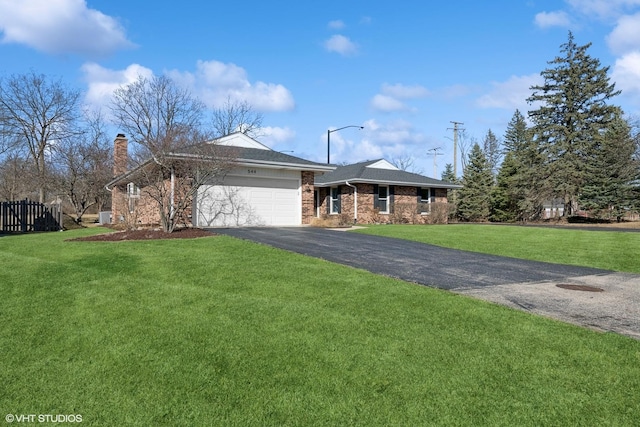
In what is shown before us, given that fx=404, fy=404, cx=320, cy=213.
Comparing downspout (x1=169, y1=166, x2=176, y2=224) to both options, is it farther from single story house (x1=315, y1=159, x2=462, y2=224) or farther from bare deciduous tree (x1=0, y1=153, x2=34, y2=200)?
bare deciduous tree (x1=0, y1=153, x2=34, y2=200)

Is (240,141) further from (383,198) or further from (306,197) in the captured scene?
(383,198)

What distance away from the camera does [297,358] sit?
359 cm

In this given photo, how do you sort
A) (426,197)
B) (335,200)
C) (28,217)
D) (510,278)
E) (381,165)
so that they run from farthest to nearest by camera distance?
(381,165) < (426,197) < (335,200) < (28,217) < (510,278)

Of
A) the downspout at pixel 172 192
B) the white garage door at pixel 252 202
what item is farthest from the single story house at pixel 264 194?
the downspout at pixel 172 192

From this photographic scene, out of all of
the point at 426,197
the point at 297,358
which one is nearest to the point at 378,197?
the point at 426,197

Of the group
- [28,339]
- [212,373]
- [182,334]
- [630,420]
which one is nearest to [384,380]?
[212,373]

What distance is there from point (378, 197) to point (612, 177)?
21001 millimetres

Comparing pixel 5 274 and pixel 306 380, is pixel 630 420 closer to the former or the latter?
Result: pixel 306 380

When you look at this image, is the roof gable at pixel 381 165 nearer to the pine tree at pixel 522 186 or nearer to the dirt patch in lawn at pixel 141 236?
the pine tree at pixel 522 186

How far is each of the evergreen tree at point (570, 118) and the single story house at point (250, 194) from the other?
84.3ft

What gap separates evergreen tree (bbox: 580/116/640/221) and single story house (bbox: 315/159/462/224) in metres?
14.3

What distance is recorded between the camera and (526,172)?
3597cm

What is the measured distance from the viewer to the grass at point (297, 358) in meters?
2.83

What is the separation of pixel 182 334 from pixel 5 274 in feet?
15.2
